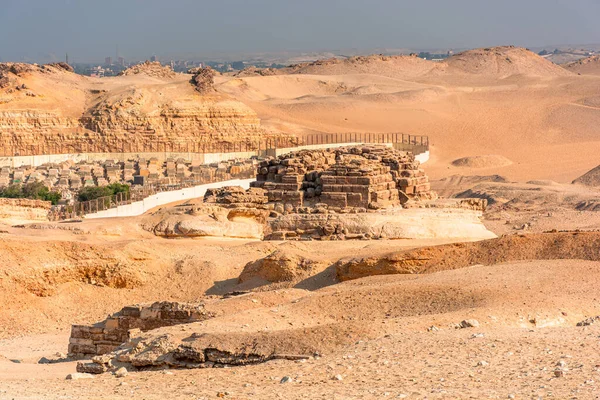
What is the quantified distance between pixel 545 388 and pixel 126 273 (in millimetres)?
11002

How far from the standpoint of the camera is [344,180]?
23453mm

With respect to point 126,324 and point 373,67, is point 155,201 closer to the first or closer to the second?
point 126,324

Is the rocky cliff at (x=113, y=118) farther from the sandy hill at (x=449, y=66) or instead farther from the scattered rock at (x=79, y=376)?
the sandy hill at (x=449, y=66)

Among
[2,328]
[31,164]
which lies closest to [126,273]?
[2,328]

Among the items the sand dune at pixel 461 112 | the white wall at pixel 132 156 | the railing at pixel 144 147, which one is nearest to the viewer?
the white wall at pixel 132 156

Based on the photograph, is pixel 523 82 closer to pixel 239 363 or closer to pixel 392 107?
pixel 392 107

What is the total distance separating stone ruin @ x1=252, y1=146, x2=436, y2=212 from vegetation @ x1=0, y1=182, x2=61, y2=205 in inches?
417

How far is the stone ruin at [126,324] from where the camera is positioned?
13.4 metres

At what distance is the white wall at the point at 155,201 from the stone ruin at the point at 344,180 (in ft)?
16.3

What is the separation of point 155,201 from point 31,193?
197 inches

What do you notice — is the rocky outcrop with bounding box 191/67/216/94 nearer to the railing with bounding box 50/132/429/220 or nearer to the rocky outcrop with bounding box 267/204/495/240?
the railing with bounding box 50/132/429/220

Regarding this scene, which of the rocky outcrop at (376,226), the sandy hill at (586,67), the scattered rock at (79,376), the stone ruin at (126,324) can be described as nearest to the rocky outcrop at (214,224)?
the rocky outcrop at (376,226)

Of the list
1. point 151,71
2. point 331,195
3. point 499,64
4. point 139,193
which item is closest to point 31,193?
point 139,193

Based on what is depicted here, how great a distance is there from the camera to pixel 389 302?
1309cm
